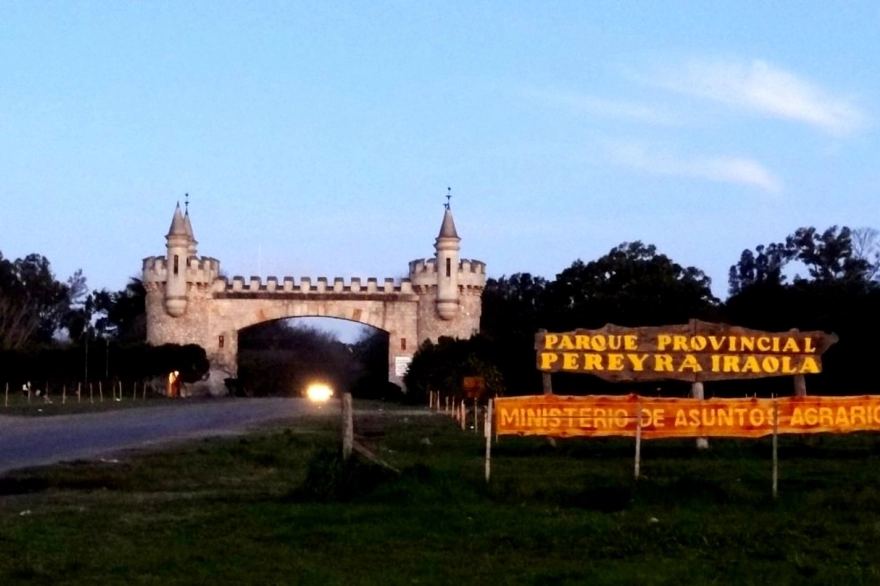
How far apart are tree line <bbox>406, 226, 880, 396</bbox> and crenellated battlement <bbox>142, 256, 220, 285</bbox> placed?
12386mm

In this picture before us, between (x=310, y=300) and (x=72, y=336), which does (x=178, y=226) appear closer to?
(x=310, y=300)

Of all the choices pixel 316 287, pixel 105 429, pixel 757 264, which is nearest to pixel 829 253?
pixel 757 264

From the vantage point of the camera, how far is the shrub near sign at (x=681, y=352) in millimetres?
26891

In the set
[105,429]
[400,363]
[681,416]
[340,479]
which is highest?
[400,363]

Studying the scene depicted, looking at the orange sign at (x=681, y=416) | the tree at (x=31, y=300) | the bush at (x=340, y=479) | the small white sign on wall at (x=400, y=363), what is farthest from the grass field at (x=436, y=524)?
the tree at (x=31, y=300)

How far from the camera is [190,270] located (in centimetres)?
6875

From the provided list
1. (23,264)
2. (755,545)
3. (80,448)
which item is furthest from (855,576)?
(23,264)

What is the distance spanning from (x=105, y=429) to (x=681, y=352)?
542 inches

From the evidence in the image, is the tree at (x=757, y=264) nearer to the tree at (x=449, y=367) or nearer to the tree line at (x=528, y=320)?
the tree line at (x=528, y=320)

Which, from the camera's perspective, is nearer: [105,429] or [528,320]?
[105,429]

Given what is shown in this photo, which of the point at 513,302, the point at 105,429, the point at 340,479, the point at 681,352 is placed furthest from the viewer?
the point at 513,302

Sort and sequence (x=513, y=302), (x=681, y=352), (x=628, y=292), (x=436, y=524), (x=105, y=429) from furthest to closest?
(x=513, y=302), (x=628, y=292), (x=105, y=429), (x=681, y=352), (x=436, y=524)

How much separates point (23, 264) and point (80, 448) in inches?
3154

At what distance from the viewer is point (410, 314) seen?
→ 69.1 metres
